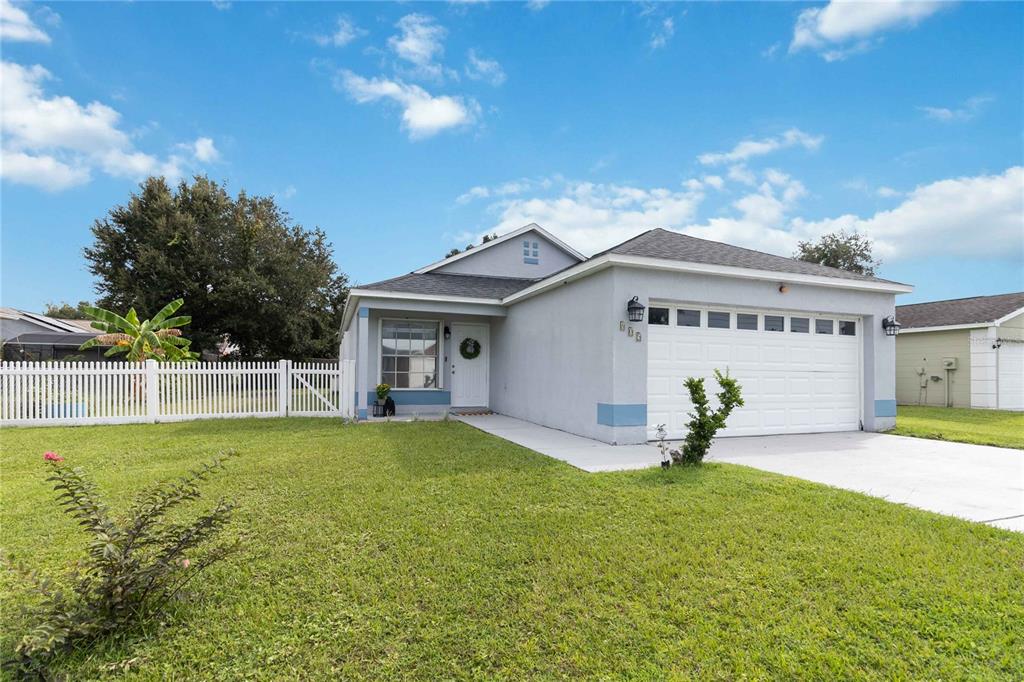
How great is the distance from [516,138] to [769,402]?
9.09 meters

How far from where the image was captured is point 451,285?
1301 centimetres

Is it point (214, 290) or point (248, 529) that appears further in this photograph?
point (214, 290)

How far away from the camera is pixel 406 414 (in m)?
12.7

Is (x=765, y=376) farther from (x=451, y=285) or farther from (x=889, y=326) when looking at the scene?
(x=451, y=285)

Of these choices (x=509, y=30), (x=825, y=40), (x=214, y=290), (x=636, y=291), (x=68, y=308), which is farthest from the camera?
(x=68, y=308)

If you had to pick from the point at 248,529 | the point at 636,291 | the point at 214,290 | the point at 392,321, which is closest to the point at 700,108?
the point at 636,291

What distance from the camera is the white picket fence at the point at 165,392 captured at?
1000cm

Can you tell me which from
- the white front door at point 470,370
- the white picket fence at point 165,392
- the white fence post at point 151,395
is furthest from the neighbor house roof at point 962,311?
the white fence post at point 151,395

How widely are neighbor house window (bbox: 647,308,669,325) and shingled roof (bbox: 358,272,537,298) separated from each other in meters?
4.07

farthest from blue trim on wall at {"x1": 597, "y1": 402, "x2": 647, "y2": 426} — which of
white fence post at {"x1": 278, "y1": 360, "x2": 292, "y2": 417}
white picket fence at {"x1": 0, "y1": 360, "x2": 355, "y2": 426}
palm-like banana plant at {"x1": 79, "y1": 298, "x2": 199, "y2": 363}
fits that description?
palm-like banana plant at {"x1": 79, "y1": 298, "x2": 199, "y2": 363}

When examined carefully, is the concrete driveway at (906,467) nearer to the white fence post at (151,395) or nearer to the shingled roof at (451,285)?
the shingled roof at (451,285)

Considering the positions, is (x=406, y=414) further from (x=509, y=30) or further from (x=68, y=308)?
(x=68, y=308)

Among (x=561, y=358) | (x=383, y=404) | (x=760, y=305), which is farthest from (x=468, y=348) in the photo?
(x=760, y=305)

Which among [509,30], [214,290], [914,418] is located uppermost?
[509,30]
